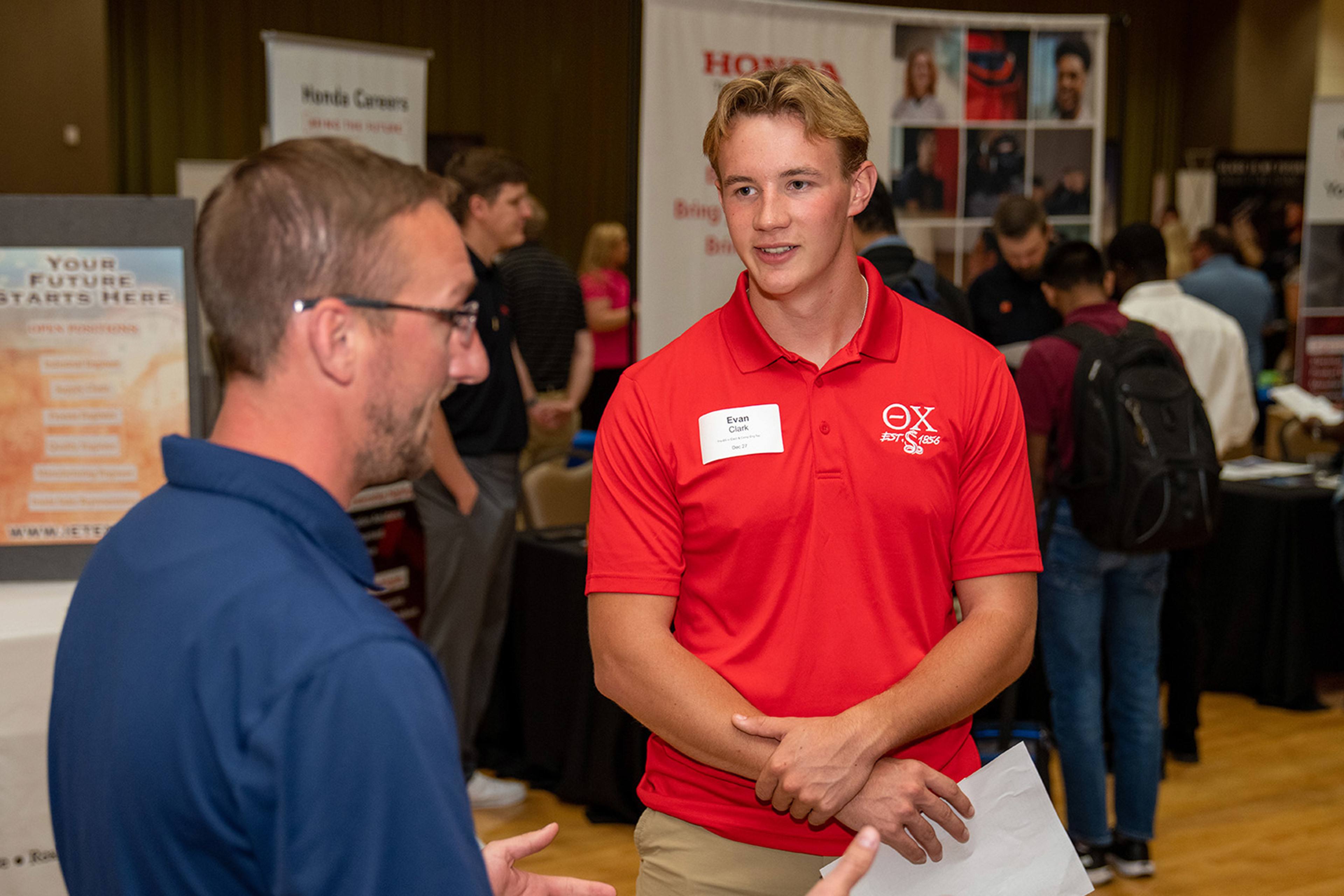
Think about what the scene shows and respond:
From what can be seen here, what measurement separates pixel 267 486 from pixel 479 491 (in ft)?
8.60

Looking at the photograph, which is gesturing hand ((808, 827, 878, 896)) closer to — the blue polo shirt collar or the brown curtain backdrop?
the blue polo shirt collar

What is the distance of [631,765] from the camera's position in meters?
3.32

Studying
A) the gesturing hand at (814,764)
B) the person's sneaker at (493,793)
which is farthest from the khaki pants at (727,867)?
the person's sneaker at (493,793)

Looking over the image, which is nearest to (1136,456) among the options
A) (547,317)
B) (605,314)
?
(547,317)

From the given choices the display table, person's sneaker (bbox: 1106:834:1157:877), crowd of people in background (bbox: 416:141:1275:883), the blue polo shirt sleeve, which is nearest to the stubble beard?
the blue polo shirt sleeve

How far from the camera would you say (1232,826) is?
3.41 meters

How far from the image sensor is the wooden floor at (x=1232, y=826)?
306cm

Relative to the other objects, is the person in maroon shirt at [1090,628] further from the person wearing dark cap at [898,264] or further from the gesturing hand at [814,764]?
the gesturing hand at [814,764]

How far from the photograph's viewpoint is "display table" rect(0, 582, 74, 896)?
1.78m

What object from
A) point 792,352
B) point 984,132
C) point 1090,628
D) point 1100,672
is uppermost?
point 984,132

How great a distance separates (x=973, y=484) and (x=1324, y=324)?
4835mm

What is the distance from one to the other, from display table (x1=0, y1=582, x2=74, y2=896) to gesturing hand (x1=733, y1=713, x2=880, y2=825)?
109 cm

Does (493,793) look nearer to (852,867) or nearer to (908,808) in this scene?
(908,808)

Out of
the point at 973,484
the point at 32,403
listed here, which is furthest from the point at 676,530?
the point at 32,403
